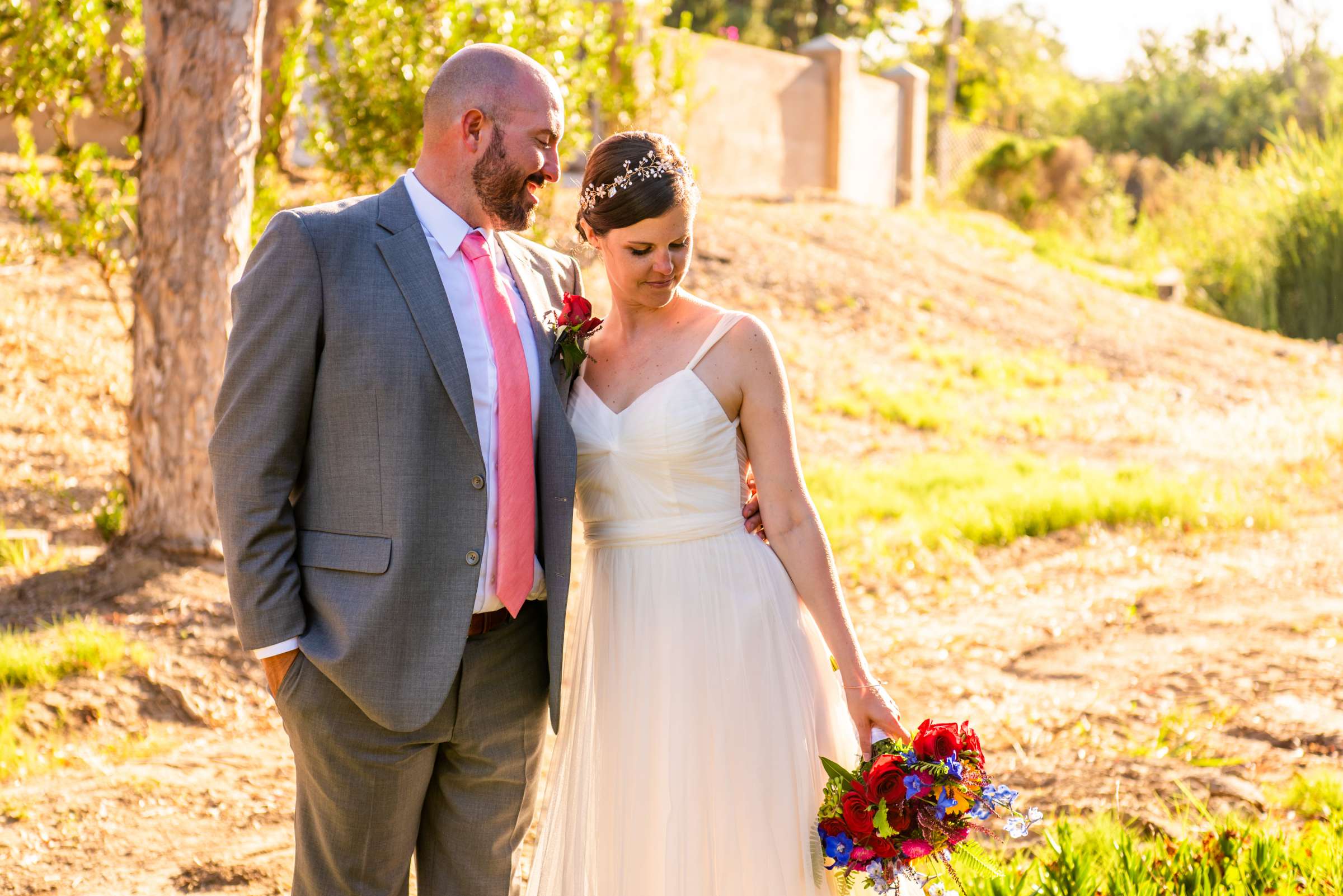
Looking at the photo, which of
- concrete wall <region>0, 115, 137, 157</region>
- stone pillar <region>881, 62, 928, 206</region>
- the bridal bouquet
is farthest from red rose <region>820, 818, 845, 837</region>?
stone pillar <region>881, 62, 928, 206</region>

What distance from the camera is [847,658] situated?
2709 mm

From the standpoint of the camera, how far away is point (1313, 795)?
13.7 ft

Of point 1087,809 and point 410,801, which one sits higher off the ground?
point 410,801

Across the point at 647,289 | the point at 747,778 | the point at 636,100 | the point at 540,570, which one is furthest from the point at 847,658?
the point at 636,100

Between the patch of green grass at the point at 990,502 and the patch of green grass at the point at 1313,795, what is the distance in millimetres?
3500

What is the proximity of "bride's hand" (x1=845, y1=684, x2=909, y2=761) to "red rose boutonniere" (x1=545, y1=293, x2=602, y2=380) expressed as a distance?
37.5 inches

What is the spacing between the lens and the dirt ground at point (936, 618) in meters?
4.19

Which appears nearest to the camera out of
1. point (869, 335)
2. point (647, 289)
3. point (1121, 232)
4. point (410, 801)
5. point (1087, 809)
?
point (410, 801)

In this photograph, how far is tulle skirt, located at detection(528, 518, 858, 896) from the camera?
8.91 feet

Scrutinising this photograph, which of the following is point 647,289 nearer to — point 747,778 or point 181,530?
point 747,778

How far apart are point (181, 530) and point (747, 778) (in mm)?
4064

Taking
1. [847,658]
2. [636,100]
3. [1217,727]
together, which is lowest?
[1217,727]

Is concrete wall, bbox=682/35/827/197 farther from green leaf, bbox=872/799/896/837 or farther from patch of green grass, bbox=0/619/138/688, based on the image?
green leaf, bbox=872/799/896/837

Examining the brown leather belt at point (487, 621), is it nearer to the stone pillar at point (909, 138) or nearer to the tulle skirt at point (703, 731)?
the tulle skirt at point (703, 731)
